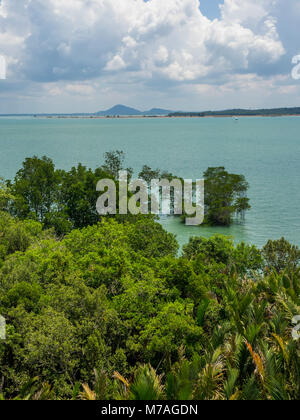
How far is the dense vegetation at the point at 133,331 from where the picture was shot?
1011 centimetres

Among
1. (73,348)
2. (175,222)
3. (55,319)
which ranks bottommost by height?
(175,222)

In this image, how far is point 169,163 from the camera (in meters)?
97.6

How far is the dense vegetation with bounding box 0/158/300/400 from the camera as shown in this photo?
33.2ft

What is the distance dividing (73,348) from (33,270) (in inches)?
225

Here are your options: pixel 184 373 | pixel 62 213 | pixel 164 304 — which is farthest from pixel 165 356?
pixel 62 213

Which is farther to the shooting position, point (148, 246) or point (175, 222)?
point (175, 222)

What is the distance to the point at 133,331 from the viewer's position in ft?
45.0
